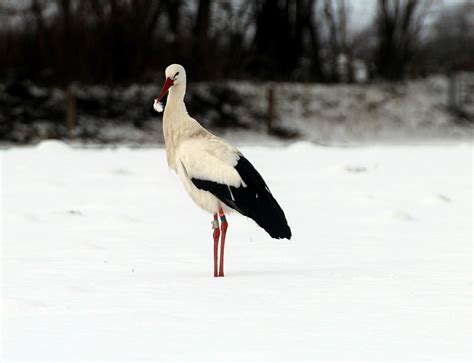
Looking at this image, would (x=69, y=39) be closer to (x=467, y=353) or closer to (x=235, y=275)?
(x=235, y=275)

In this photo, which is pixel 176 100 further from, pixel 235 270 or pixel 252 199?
pixel 235 270

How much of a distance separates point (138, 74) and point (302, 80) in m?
8.40

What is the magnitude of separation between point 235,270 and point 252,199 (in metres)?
0.79

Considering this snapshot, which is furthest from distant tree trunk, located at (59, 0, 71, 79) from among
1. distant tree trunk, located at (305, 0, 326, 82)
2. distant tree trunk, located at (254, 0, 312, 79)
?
distant tree trunk, located at (305, 0, 326, 82)

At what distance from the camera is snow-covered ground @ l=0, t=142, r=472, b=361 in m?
5.71

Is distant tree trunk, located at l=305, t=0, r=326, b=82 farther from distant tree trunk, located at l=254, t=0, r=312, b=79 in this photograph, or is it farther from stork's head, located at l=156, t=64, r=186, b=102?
stork's head, located at l=156, t=64, r=186, b=102

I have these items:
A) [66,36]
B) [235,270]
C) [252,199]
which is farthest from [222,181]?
[66,36]

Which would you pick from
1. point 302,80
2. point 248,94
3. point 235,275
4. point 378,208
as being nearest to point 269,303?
point 235,275

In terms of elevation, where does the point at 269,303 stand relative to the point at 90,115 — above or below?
above

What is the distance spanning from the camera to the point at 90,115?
32219 mm

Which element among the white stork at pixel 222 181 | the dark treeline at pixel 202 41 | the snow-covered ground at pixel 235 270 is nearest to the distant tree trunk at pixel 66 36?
the dark treeline at pixel 202 41

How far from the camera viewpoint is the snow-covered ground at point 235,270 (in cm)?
571

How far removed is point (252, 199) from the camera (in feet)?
26.1

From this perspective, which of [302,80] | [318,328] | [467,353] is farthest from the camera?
[302,80]
